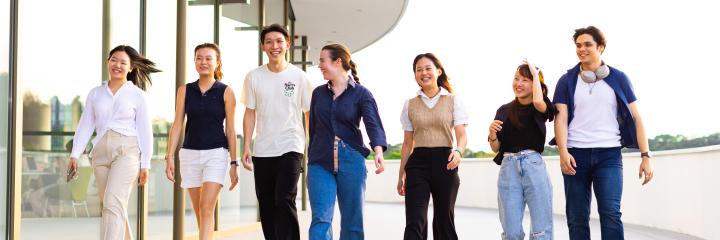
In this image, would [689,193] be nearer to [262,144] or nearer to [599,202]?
[599,202]

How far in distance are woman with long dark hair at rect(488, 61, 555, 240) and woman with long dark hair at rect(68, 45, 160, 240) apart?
2.13m

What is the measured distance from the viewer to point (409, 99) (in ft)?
18.7

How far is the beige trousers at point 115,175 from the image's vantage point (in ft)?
17.4

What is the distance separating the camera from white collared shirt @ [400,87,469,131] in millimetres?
5531

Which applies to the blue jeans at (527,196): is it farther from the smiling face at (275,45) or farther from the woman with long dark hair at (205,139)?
the woman with long dark hair at (205,139)

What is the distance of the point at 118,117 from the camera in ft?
18.0

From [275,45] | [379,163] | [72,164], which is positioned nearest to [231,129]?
[275,45]

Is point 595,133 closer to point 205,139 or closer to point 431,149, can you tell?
point 431,149

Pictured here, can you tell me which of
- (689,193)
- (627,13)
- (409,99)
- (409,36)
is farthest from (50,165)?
(409,36)

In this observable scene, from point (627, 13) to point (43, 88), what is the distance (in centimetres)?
1660

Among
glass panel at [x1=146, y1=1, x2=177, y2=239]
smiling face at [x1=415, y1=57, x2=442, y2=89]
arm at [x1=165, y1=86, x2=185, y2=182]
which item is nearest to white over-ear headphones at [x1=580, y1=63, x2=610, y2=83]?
smiling face at [x1=415, y1=57, x2=442, y2=89]

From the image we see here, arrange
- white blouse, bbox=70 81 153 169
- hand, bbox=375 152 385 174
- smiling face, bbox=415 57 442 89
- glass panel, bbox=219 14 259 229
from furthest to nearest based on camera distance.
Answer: glass panel, bbox=219 14 259 229
smiling face, bbox=415 57 442 89
white blouse, bbox=70 81 153 169
hand, bbox=375 152 385 174

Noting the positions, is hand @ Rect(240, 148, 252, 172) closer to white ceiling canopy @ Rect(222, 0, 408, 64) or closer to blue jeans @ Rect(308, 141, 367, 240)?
blue jeans @ Rect(308, 141, 367, 240)

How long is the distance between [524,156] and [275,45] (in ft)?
5.29
